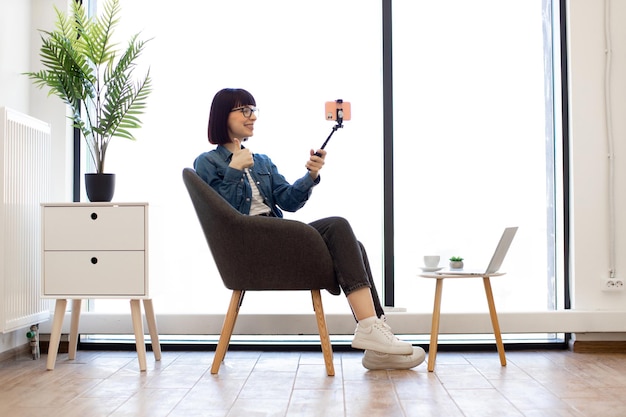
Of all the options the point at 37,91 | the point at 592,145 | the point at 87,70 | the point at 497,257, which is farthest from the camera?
the point at 37,91

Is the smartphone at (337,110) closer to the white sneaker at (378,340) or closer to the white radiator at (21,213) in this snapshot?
the white sneaker at (378,340)

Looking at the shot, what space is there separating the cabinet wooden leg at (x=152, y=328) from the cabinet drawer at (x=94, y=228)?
29 cm

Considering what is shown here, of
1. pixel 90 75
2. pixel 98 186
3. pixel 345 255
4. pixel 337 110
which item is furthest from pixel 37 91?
pixel 345 255

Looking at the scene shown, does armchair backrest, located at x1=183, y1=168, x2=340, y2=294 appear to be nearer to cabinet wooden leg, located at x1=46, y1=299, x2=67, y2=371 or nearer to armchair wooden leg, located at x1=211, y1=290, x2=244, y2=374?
armchair wooden leg, located at x1=211, y1=290, x2=244, y2=374

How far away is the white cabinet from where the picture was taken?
275 cm

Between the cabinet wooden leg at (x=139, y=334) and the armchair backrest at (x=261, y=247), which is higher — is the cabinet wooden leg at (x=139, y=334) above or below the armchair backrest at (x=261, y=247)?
below

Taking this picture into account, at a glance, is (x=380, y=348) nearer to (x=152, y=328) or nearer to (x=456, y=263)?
(x=456, y=263)

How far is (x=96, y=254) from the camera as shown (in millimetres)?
2764

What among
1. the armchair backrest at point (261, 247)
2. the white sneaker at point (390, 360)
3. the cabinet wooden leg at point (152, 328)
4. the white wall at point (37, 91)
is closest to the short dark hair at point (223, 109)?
the armchair backrest at point (261, 247)

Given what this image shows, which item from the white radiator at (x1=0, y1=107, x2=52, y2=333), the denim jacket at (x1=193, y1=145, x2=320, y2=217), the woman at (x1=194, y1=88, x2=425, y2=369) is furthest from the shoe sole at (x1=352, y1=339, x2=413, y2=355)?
the white radiator at (x1=0, y1=107, x2=52, y2=333)

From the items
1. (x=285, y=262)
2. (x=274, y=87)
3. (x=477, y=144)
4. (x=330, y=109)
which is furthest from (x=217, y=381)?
(x=477, y=144)

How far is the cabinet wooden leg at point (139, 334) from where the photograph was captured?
9.00ft

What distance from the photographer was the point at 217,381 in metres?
2.54

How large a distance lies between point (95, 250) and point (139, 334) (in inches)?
13.9
